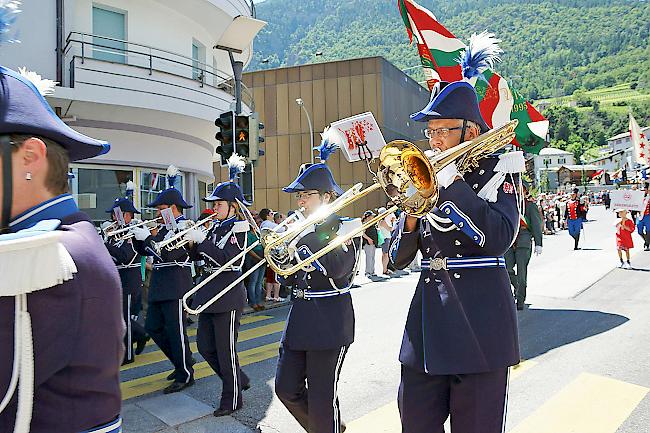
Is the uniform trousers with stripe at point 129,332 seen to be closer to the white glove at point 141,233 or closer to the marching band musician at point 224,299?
the white glove at point 141,233

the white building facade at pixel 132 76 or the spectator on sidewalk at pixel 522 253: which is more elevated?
the white building facade at pixel 132 76

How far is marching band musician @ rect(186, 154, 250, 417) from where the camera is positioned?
5.14 m

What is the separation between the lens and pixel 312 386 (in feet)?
12.8

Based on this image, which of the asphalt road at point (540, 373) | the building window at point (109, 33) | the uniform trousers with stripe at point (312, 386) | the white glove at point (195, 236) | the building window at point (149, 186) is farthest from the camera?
the building window at point (149, 186)

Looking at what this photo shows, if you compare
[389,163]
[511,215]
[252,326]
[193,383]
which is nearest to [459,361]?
[511,215]

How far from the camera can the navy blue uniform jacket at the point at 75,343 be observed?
152cm

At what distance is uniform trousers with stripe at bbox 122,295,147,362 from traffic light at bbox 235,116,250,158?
3.48 meters

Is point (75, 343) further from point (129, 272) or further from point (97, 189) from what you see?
point (97, 189)

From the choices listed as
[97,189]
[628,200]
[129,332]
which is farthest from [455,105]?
[628,200]

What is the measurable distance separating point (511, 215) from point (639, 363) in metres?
4.47

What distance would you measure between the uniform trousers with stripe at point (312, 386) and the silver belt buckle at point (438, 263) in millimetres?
1279

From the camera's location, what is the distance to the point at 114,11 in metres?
12.3

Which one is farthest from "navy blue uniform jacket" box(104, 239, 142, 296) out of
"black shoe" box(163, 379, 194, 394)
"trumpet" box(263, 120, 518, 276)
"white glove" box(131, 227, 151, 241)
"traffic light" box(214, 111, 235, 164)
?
"trumpet" box(263, 120, 518, 276)

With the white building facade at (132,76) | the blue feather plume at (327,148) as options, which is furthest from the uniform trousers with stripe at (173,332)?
the white building facade at (132,76)
